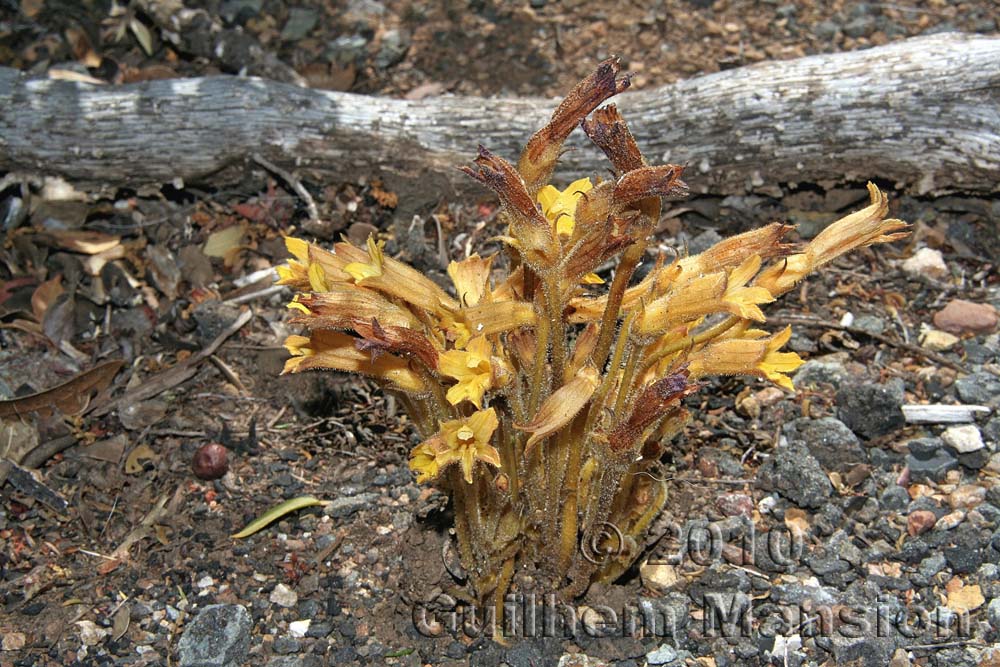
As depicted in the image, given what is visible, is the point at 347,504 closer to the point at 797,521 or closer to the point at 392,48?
the point at 797,521

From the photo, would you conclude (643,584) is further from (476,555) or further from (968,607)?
(968,607)

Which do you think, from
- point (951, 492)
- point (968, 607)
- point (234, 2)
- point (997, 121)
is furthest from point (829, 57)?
point (234, 2)

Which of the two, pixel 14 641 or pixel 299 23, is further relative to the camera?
pixel 299 23

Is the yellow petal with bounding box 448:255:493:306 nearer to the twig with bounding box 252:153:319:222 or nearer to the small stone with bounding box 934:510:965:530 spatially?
the small stone with bounding box 934:510:965:530

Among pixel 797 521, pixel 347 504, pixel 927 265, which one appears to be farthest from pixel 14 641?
pixel 927 265

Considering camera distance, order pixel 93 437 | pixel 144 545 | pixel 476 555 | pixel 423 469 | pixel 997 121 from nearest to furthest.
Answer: pixel 423 469 → pixel 476 555 → pixel 144 545 → pixel 93 437 → pixel 997 121
